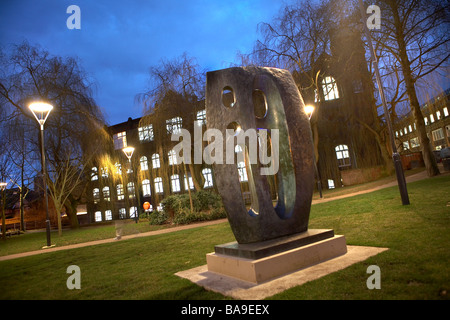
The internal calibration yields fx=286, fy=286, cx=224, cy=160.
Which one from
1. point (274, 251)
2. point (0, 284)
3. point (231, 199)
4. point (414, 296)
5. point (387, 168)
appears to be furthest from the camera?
point (387, 168)

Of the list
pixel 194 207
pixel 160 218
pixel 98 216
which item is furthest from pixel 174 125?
pixel 98 216

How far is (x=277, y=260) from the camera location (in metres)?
3.98

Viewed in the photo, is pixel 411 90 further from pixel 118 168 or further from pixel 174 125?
pixel 118 168

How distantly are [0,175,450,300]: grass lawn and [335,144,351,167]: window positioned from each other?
20.3m

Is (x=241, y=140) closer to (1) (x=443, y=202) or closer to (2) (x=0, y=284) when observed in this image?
(2) (x=0, y=284)

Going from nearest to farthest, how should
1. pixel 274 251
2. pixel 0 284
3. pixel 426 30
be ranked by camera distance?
1. pixel 274 251
2. pixel 0 284
3. pixel 426 30

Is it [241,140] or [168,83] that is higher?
[168,83]

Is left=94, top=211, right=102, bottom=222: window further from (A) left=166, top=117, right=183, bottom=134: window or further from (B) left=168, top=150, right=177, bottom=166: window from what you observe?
(A) left=166, top=117, right=183, bottom=134: window

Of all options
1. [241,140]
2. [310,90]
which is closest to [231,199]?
[241,140]

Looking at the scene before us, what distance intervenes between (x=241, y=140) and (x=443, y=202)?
6.27 metres

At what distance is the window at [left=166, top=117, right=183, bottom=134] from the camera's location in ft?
55.0

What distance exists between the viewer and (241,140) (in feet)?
15.5

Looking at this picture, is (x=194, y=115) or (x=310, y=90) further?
(x=310, y=90)
